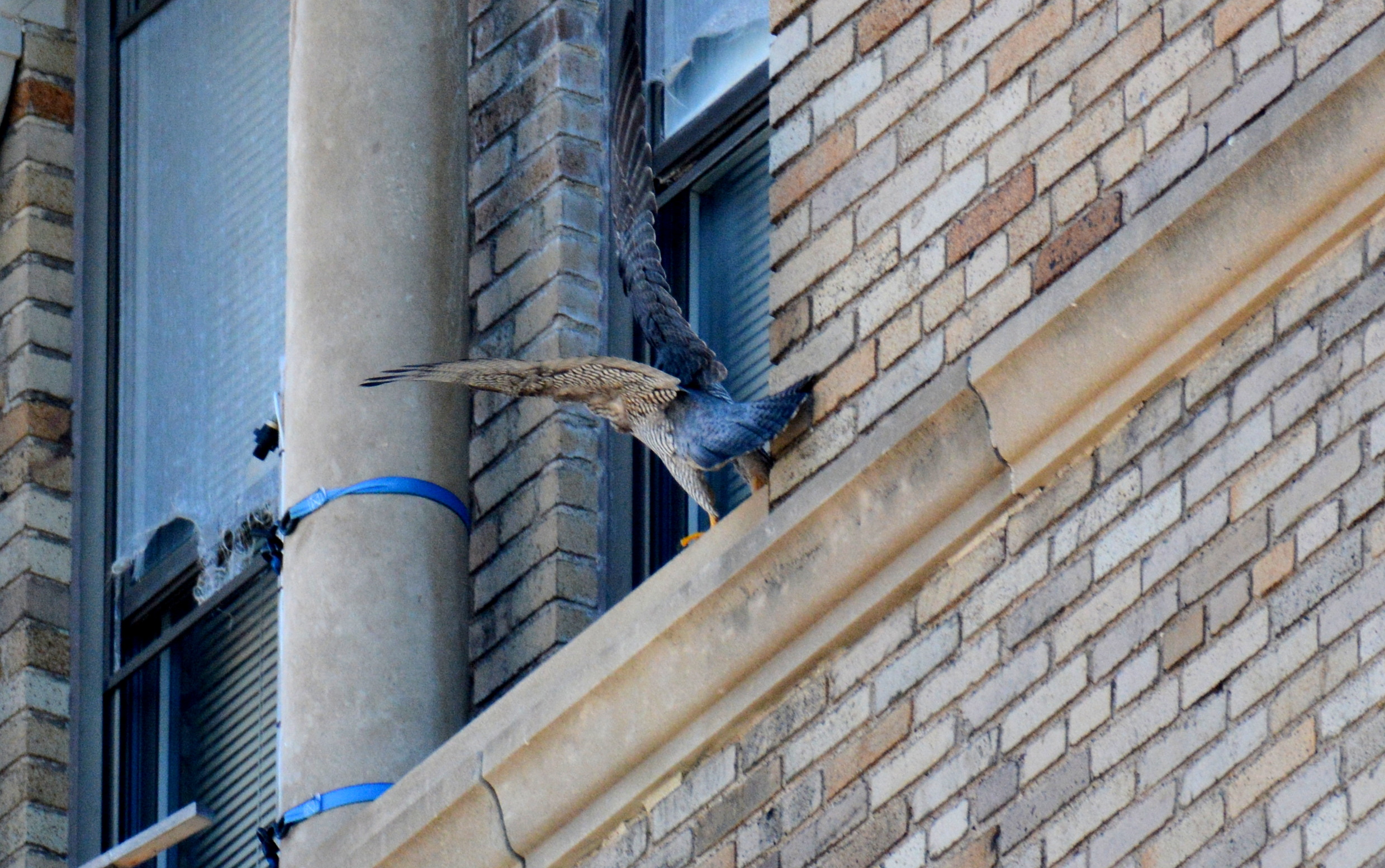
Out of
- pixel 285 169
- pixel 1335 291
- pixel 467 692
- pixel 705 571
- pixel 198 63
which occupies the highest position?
pixel 198 63

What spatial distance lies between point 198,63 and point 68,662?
1.92 meters

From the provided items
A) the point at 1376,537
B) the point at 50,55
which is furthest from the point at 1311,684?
the point at 50,55

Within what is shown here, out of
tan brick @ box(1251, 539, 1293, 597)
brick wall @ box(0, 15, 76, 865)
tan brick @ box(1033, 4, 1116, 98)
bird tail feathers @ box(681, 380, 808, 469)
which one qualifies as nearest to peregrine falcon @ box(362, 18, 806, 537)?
bird tail feathers @ box(681, 380, 808, 469)

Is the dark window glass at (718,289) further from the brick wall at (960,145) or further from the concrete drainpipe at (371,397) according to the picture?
the brick wall at (960,145)

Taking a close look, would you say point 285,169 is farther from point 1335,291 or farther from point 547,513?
point 1335,291

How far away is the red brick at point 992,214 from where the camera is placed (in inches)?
259

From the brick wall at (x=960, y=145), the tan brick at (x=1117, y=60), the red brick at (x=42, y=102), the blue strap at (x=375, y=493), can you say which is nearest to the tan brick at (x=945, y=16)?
the brick wall at (x=960, y=145)

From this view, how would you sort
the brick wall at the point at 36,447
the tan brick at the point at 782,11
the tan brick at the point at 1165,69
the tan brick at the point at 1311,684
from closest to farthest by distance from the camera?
the tan brick at the point at 1311,684, the tan brick at the point at 1165,69, the tan brick at the point at 782,11, the brick wall at the point at 36,447

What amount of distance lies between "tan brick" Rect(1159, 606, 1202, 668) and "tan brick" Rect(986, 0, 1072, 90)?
1295 mm

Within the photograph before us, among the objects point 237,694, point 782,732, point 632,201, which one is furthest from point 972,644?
point 237,694

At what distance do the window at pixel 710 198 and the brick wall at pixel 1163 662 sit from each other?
4.48 ft

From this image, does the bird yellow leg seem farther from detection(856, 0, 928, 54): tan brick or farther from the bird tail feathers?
detection(856, 0, 928, 54): tan brick

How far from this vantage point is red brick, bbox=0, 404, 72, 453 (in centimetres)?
1014

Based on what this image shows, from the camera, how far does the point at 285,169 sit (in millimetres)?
9789
